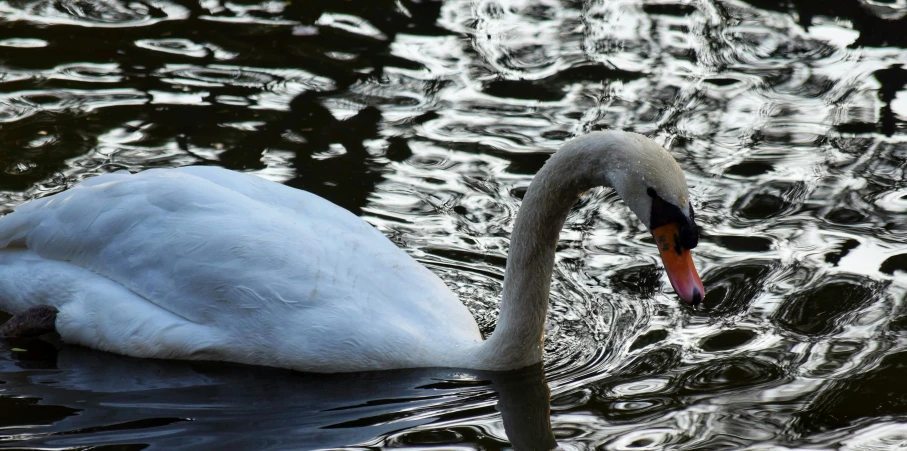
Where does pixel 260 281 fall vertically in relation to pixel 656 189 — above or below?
below

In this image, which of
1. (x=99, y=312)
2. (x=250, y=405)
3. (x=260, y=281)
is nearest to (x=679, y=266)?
(x=260, y=281)

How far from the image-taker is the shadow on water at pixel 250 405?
567 centimetres

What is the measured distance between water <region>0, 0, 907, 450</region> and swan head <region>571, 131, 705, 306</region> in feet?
2.68

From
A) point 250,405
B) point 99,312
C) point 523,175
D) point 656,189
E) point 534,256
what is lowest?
point 250,405

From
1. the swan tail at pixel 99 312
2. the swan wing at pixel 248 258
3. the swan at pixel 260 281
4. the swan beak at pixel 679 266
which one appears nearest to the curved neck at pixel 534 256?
the swan at pixel 260 281

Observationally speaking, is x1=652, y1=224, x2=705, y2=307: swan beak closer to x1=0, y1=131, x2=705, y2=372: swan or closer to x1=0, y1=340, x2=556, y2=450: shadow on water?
x1=0, y1=131, x2=705, y2=372: swan

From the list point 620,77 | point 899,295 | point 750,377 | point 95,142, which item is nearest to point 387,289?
point 750,377

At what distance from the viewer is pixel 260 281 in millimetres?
6176

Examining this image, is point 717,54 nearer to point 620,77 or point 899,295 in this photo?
point 620,77

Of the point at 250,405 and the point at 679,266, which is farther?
the point at 250,405

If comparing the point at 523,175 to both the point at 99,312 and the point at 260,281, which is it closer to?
the point at 260,281

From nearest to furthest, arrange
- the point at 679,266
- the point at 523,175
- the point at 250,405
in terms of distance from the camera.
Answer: the point at 679,266
the point at 250,405
the point at 523,175

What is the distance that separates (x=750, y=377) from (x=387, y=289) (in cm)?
197

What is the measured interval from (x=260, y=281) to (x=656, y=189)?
213 cm
